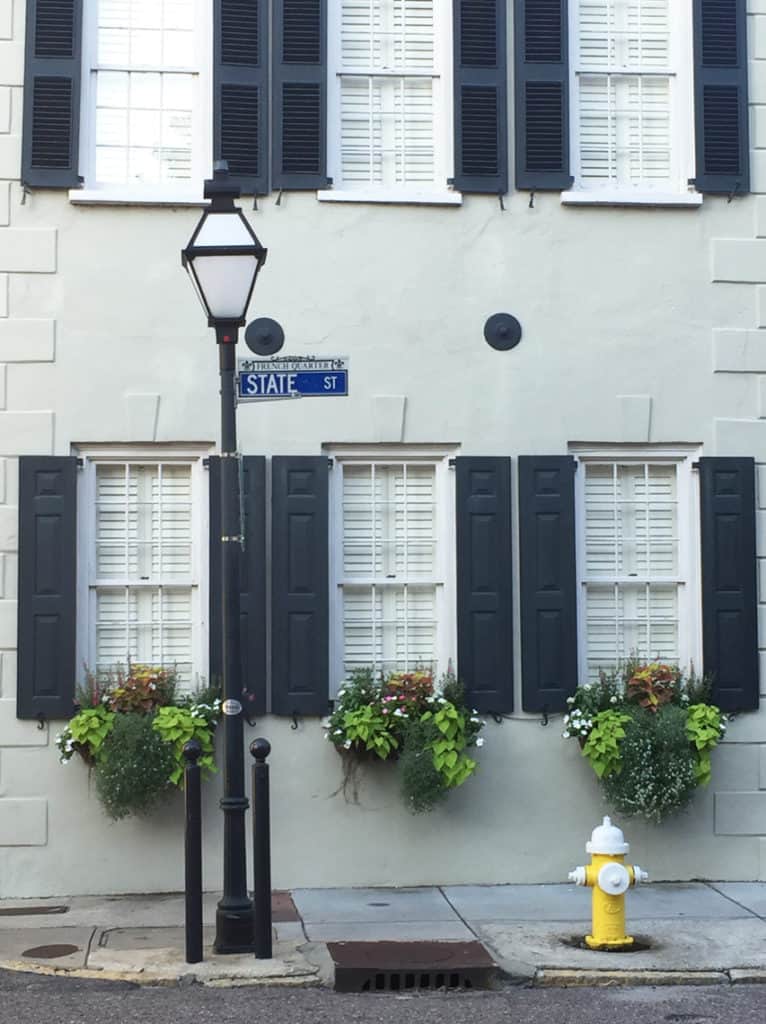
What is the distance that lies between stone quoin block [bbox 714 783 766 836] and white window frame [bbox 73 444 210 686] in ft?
11.9

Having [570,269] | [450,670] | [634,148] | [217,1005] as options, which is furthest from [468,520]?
[217,1005]

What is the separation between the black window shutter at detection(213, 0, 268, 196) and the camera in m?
10.9

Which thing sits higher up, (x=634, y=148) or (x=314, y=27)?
Answer: (x=314, y=27)

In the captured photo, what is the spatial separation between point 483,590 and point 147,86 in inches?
164

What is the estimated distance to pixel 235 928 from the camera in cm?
850

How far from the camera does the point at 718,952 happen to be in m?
8.67

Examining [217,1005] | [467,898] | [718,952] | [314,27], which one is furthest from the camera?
[314,27]

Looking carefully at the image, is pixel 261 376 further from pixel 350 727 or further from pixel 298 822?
pixel 298 822

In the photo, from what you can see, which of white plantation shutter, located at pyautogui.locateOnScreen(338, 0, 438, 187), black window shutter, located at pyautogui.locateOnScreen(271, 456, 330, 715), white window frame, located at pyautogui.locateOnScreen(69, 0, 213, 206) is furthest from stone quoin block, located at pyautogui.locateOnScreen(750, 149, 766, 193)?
white window frame, located at pyautogui.locateOnScreen(69, 0, 213, 206)

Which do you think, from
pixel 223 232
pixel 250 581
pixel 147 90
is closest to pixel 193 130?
pixel 147 90

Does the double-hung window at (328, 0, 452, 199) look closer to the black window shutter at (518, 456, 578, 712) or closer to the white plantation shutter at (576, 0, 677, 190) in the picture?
the white plantation shutter at (576, 0, 677, 190)

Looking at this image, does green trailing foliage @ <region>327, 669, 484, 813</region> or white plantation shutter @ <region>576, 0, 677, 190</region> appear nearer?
green trailing foliage @ <region>327, 669, 484, 813</region>

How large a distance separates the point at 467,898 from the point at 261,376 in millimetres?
3690

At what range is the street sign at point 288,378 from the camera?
9000 millimetres
